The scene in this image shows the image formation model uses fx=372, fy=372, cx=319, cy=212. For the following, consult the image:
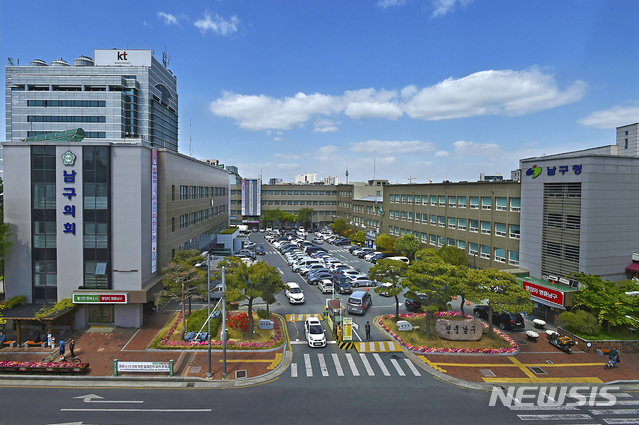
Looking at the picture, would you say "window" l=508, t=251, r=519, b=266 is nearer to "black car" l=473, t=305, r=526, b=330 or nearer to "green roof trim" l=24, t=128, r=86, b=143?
"black car" l=473, t=305, r=526, b=330

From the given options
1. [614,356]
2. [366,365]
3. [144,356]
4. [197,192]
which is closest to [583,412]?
[614,356]

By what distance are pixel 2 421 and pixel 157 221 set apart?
21106 millimetres

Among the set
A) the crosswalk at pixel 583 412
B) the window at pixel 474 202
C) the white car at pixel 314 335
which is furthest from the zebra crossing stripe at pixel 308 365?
the window at pixel 474 202

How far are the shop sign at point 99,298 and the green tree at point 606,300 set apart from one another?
41452mm

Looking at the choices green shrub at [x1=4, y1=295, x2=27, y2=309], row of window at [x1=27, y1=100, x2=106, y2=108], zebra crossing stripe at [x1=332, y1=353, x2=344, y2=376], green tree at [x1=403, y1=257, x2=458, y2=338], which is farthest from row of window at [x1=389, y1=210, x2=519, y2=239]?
row of window at [x1=27, y1=100, x2=106, y2=108]

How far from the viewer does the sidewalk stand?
26609mm

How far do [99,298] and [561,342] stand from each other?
4001cm

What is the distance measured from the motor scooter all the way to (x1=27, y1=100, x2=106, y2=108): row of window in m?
125

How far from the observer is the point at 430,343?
3206 centimetres

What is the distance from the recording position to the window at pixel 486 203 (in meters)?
52.3

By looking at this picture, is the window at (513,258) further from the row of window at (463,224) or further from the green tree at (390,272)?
the green tree at (390,272)

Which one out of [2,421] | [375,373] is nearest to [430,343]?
[375,373]

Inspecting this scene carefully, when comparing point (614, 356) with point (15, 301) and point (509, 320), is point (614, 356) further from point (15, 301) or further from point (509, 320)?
point (15, 301)

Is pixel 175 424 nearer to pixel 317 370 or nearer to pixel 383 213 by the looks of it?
pixel 317 370
